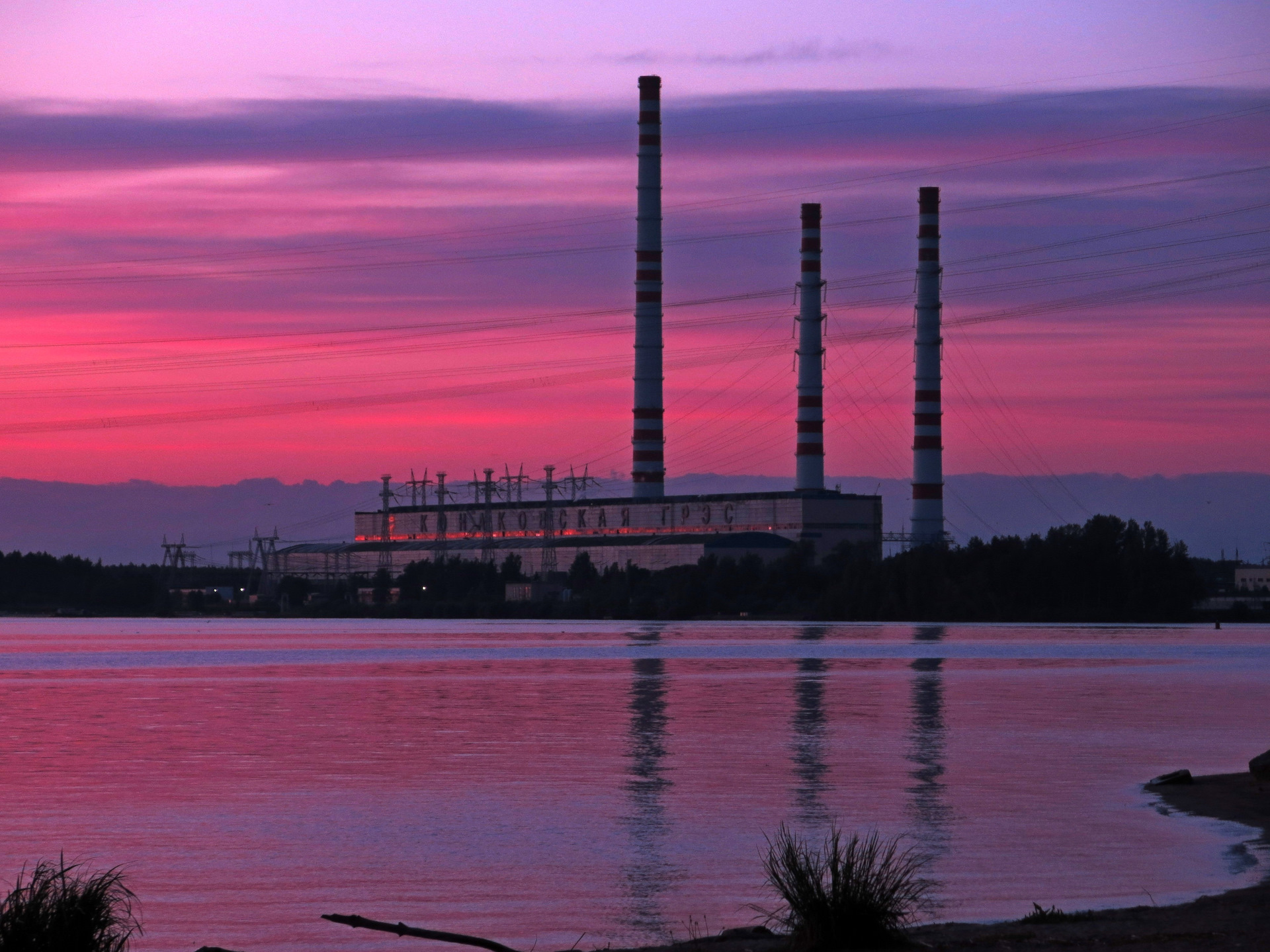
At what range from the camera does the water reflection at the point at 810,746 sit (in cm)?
1773

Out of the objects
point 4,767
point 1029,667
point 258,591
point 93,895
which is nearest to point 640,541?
point 258,591

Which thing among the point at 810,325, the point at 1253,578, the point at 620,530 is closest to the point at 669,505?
the point at 620,530

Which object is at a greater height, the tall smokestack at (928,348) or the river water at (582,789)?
the tall smokestack at (928,348)

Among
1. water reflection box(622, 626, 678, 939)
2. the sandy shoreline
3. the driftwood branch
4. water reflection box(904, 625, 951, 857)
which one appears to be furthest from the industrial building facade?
the driftwood branch

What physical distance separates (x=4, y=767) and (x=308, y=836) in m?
7.69

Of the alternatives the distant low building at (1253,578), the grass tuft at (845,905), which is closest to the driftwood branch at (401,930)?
the grass tuft at (845,905)

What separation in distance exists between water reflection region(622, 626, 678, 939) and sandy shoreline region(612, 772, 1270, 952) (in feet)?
6.05

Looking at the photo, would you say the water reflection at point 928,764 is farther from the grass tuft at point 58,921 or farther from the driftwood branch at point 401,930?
the grass tuft at point 58,921

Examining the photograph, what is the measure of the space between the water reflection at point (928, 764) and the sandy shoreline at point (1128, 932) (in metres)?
3.64

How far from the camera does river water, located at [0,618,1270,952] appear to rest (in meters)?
12.9

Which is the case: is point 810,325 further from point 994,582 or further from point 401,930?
point 401,930

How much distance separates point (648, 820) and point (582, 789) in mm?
2743

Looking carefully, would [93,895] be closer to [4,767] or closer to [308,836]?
[308,836]

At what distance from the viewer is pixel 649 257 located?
4279 inches
